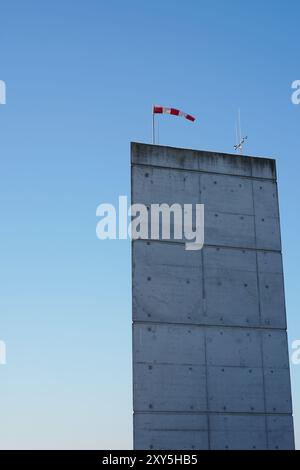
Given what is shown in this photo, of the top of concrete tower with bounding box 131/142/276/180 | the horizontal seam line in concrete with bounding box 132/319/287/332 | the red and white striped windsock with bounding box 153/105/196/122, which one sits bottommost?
the horizontal seam line in concrete with bounding box 132/319/287/332

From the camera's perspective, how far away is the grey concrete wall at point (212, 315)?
35.9 m

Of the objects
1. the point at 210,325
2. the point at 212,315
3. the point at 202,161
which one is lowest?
the point at 210,325

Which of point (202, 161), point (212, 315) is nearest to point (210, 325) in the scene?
point (212, 315)

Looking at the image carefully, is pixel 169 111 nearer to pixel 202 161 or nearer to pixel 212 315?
pixel 202 161

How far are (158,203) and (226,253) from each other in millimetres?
3938

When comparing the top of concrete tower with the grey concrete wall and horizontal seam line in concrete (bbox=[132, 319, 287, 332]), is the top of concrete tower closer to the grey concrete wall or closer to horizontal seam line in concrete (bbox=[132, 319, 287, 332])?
the grey concrete wall

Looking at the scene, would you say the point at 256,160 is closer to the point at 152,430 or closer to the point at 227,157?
the point at 227,157

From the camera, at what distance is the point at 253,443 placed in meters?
36.8

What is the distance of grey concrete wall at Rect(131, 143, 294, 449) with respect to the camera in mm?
35875

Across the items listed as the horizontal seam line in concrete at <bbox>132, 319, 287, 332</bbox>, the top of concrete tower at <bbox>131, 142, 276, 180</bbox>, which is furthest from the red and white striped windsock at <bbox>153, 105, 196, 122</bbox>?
the horizontal seam line in concrete at <bbox>132, 319, 287, 332</bbox>

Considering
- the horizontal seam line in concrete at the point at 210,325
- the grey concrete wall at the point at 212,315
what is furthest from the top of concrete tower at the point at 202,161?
the horizontal seam line in concrete at the point at 210,325

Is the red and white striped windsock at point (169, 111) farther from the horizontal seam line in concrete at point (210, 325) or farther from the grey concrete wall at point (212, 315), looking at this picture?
the horizontal seam line in concrete at point (210, 325)

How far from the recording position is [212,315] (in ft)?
123
